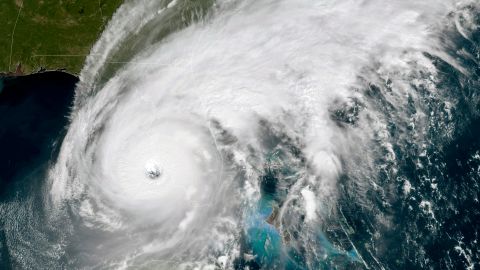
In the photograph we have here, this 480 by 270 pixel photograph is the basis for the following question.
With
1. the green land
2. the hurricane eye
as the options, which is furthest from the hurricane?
the green land

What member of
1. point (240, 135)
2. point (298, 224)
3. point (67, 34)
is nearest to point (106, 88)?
point (67, 34)

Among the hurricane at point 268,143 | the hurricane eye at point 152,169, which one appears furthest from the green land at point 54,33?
the hurricane eye at point 152,169

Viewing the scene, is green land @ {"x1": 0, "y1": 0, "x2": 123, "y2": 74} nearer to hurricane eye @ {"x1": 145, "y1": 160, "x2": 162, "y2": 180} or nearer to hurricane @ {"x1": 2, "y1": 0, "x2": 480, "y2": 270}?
hurricane @ {"x1": 2, "y1": 0, "x2": 480, "y2": 270}

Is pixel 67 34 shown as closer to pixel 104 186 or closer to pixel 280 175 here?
pixel 104 186

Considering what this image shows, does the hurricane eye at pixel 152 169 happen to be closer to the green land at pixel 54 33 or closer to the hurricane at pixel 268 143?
the hurricane at pixel 268 143

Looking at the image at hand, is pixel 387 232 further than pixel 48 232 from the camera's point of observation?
No
